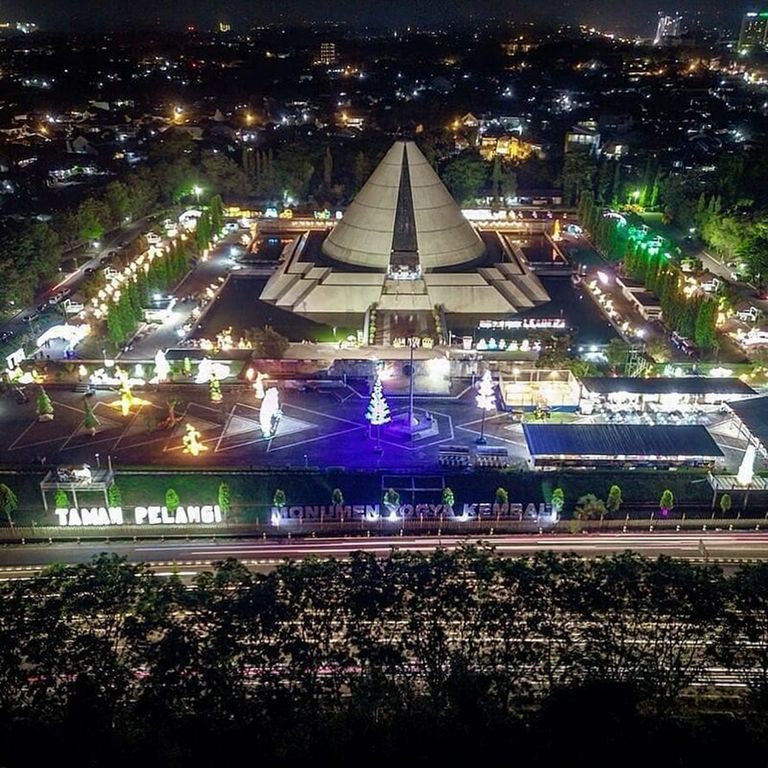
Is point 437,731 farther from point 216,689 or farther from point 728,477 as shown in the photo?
point 728,477

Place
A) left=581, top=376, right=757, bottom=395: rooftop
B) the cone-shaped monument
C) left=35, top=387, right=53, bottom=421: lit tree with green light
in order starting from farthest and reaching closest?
1. the cone-shaped monument
2. left=581, top=376, right=757, bottom=395: rooftop
3. left=35, top=387, right=53, bottom=421: lit tree with green light

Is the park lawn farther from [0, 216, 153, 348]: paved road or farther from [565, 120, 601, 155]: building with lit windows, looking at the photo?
[565, 120, 601, 155]: building with lit windows

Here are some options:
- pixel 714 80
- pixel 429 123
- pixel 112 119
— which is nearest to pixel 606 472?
pixel 429 123

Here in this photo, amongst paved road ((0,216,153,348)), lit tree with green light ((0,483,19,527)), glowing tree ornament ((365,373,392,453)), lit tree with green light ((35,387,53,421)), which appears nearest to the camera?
lit tree with green light ((0,483,19,527))

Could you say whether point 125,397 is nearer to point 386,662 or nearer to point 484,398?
point 484,398

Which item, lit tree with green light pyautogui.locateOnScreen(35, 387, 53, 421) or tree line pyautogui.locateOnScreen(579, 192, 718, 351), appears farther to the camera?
tree line pyautogui.locateOnScreen(579, 192, 718, 351)

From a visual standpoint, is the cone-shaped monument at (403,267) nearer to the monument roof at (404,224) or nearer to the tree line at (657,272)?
the monument roof at (404,224)

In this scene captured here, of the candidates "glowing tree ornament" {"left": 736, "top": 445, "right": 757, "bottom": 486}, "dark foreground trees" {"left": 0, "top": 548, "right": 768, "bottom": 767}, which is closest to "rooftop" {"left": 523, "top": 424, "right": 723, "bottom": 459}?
"glowing tree ornament" {"left": 736, "top": 445, "right": 757, "bottom": 486}

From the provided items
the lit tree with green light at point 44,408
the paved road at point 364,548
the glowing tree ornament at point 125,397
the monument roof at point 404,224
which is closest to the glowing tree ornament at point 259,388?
the glowing tree ornament at point 125,397
